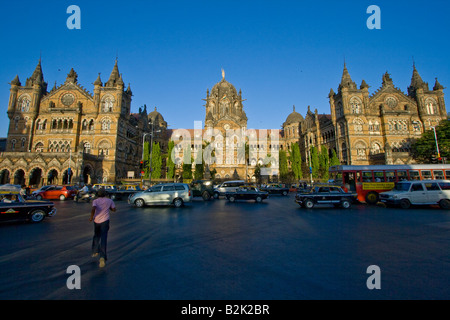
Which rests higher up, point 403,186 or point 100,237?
point 403,186

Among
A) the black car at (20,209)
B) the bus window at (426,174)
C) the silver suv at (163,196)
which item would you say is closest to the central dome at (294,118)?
the bus window at (426,174)

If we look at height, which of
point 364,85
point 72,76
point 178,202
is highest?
point 72,76

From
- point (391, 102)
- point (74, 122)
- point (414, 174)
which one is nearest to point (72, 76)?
point (74, 122)

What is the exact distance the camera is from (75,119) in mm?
40625

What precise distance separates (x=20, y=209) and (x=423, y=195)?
2255cm

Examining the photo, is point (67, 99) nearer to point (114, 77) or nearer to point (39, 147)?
point (114, 77)

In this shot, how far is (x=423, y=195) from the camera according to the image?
1428cm

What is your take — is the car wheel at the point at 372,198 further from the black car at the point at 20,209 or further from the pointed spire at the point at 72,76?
the pointed spire at the point at 72,76

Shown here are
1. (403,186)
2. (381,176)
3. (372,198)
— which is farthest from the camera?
(381,176)

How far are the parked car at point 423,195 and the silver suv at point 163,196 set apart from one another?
1407 centimetres

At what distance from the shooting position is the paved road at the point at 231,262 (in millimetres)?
3562

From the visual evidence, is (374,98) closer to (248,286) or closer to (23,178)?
(248,286)

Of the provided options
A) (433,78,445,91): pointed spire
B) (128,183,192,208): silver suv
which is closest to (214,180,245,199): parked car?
(128,183,192,208): silver suv

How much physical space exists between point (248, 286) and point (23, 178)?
154 feet
